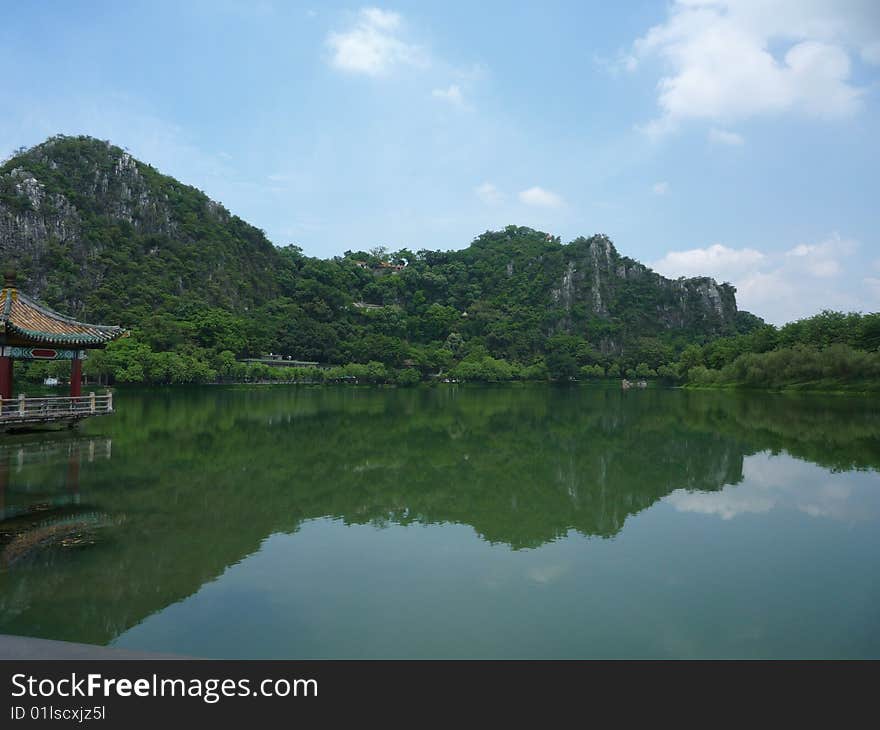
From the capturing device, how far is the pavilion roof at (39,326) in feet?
55.5

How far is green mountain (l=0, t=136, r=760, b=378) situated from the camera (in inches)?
2512

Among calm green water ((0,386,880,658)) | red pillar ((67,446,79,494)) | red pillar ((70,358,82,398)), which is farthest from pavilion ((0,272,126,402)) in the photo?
red pillar ((67,446,79,494))

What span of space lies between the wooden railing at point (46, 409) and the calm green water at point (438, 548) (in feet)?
2.31

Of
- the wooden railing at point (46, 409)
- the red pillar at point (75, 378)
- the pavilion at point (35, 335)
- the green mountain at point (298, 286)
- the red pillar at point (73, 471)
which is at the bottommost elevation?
the red pillar at point (73, 471)

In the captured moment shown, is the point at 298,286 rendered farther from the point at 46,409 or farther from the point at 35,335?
the point at 35,335

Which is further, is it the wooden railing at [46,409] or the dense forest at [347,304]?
the dense forest at [347,304]

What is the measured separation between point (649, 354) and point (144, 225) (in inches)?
2865

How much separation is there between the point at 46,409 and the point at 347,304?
71.7 meters

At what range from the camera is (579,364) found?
272ft

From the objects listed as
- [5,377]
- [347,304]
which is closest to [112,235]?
[347,304]

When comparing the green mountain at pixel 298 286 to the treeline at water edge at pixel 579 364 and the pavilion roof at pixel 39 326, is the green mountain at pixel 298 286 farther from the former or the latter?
the pavilion roof at pixel 39 326

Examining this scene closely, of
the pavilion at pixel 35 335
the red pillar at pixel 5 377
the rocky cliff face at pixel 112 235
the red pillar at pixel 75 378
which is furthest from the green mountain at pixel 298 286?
the red pillar at pixel 5 377

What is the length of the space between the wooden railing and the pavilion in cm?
35

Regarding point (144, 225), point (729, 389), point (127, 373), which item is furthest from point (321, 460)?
point (144, 225)
